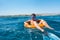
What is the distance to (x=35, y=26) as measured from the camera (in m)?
8.48

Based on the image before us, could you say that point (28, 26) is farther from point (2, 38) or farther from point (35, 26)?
point (2, 38)

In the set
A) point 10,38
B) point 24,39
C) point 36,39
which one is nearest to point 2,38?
point 10,38

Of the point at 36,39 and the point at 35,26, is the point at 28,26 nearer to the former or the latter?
the point at 35,26

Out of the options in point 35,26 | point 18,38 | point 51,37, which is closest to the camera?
point 51,37

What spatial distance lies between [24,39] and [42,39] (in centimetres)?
78

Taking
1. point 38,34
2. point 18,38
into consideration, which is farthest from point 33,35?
point 18,38

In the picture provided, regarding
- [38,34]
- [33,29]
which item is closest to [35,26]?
[33,29]

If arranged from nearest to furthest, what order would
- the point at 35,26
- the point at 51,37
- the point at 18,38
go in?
1. the point at 51,37
2. the point at 18,38
3. the point at 35,26

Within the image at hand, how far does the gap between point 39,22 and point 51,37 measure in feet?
7.42

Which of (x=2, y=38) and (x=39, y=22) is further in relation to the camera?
(x=39, y=22)

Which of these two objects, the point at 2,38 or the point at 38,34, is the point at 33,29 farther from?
the point at 2,38

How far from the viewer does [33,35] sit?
7652 millimetres

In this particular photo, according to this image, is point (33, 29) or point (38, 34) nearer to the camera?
point (38, 34)

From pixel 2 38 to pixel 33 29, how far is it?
1.76 metres
